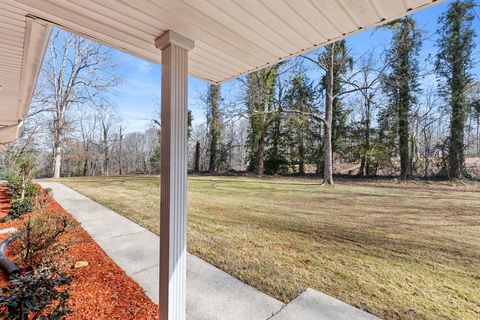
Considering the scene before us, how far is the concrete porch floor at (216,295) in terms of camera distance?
184 centimetres

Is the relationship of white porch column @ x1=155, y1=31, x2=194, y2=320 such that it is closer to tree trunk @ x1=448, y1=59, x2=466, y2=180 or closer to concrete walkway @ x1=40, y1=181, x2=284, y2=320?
concrete walkway @ x1=40, y1=181, x2=284, y2=320

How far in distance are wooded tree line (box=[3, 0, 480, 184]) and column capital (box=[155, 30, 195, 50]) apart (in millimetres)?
9005

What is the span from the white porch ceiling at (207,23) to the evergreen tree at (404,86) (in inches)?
494

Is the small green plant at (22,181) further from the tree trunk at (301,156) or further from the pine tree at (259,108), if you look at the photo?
the tree trunk at (301,156)

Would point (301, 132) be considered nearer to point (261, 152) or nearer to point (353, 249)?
point (261, 152)

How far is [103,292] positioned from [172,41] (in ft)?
7.31

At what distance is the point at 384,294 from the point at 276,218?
2.85 m

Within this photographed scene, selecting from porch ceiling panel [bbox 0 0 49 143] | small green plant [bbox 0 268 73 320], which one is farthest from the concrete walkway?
porch ceiling panel [bbox 0 0 49 143]

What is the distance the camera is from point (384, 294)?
2188 mm

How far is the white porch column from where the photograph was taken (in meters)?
1.58

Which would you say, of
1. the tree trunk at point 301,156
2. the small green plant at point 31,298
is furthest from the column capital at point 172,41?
the tree trunk at point 301,156

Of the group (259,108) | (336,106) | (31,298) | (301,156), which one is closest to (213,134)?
(259,108)

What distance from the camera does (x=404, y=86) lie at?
41.3 ft

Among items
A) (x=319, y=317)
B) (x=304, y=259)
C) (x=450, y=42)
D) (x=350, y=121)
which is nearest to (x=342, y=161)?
(x=350, y=121)
